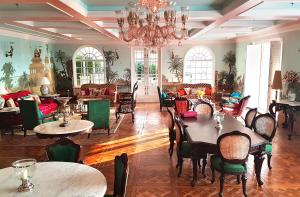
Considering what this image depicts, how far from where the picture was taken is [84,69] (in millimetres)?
13508

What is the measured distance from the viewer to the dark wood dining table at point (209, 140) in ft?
13.1

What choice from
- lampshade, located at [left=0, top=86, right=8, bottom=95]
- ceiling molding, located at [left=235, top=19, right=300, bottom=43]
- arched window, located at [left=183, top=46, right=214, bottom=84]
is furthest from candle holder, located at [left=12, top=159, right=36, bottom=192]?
arched window, located at [left=183, top=46, right=214, bottom=84]


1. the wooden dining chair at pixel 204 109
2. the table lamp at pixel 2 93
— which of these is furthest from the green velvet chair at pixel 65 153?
the table lamp at pixel 2 93

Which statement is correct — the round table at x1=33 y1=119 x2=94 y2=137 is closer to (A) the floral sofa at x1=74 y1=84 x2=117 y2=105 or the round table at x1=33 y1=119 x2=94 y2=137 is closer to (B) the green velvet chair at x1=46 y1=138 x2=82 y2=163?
(B) the green velvet chair at x1=46 y1=138 x2=82 y2=163

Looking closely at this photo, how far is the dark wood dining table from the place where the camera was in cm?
398

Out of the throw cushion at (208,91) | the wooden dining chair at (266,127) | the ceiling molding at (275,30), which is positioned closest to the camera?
the wooden dining chair at (266,127)

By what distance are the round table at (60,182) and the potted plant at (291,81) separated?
663cm

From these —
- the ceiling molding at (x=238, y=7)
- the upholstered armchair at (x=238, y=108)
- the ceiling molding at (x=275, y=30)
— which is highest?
the ceiling molding at (x=275, y=30)

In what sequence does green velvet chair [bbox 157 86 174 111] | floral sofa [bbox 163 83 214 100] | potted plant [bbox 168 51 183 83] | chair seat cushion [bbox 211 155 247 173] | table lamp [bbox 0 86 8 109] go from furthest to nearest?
1. potted plant [bbox 168 51 183 83]
2. floral sofa [bbox 163 83 214 100]
3. green velvet chair [bbox 157 86 174 111]
4. table lamp [bbox 0 86 8 109]
5. chair seat cushion [bbox 211 155 247 173]

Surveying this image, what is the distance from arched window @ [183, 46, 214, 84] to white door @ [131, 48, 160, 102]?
1.53 meters

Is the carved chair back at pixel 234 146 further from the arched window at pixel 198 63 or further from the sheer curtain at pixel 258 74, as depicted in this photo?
the arched window at pixel 198 63

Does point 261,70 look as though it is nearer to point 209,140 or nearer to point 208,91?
point 208,91

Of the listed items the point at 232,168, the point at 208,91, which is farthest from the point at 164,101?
the point at 232,168

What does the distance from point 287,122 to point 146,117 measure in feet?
15.2
